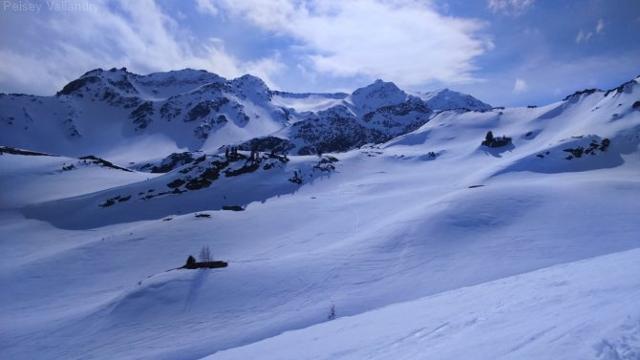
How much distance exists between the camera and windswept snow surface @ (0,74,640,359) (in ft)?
36.4

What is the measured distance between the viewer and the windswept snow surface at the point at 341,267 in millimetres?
11102

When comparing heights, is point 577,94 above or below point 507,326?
above

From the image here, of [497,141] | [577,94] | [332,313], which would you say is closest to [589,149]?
[497,141]

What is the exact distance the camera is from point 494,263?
24.6 meters

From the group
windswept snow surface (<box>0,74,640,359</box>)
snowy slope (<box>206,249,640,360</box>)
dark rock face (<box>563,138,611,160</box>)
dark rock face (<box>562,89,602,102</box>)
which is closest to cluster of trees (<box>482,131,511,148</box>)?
windswept snow surface (<box>0,74,640,359</box>)

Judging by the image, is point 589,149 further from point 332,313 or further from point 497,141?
point 332,313

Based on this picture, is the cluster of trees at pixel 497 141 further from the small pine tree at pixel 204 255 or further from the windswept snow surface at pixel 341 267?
the small pine tree at pixel 204 255

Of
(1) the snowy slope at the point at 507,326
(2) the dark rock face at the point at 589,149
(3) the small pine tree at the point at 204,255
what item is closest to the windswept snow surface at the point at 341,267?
(1) the snowy slope at the point at 507,326

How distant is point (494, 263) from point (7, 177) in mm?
85372

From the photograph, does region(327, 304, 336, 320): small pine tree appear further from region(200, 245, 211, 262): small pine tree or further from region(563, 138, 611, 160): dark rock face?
region(563, 138, 611, 160): dark rock face

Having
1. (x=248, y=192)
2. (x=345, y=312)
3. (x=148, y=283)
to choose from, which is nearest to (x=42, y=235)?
(x=248, y=192)

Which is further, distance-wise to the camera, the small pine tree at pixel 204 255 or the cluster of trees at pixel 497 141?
the cluster of trees at pixel 497 141

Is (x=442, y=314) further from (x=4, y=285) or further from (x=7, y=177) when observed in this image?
(x=7, y=177)

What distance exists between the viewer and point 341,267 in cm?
2645
